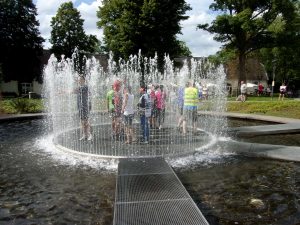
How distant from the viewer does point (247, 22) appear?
37.3 metres

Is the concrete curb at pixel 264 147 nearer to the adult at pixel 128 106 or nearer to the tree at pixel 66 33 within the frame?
the adult at pixel 128 106

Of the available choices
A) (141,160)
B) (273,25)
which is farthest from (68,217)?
(273,25)

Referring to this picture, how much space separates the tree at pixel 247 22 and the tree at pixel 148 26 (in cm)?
453

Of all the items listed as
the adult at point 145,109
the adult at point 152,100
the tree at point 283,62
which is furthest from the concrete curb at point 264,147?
the tree at point 283,62

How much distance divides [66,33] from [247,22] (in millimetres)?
28646

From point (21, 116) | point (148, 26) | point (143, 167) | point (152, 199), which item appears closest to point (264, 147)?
point (143, 167)

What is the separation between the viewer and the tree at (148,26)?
36844 millimetres

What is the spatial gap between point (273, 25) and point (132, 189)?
117 ft

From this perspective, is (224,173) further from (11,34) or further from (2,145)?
(11,34)

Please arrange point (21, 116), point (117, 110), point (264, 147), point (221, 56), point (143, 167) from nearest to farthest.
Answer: point (143, 167)
point (264, 147)
point (117, 110)
point (21, 116)
point (221, 56)

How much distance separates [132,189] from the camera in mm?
6910

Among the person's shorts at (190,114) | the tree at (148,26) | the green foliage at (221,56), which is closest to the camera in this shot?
the person's shorts at (190,114)

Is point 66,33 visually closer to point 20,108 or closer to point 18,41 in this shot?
point 18,41

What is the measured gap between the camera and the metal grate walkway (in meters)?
5.54
